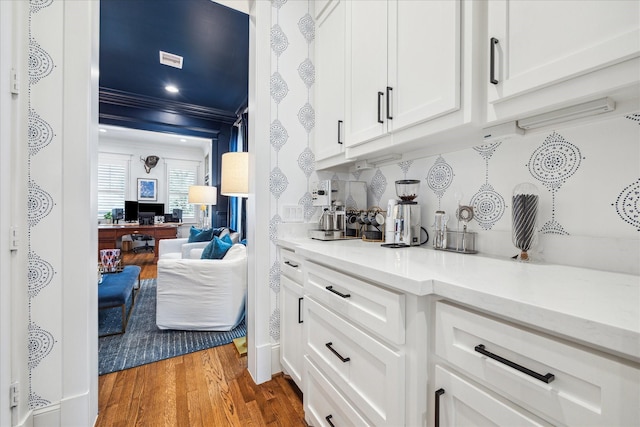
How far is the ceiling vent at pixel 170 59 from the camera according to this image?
3168mm

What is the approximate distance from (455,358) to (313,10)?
2300 mm

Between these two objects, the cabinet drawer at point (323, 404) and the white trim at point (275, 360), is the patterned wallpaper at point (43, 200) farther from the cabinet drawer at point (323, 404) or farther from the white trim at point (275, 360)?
the cabinet drawer at point (323, 404)

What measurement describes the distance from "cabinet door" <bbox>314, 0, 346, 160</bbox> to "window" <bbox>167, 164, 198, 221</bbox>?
21.7ft

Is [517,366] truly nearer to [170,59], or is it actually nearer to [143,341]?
[143,341]

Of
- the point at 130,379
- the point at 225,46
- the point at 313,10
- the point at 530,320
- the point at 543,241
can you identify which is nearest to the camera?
the point at 530,320

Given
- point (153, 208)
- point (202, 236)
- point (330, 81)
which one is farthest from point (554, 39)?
point (153, 208)

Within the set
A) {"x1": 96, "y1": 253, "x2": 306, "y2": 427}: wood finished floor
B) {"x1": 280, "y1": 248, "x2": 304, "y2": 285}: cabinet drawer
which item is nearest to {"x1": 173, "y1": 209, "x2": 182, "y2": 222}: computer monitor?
{"x1": 96, "y1": 253, "x2": 306, "y2": 427}: wood finished floor

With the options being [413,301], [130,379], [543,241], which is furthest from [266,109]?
[130,379]

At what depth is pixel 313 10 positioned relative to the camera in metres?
2.00

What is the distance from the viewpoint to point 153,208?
21.6ft

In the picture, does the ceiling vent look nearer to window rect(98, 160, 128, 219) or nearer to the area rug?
the area rug

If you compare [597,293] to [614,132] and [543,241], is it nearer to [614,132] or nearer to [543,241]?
[543,241]

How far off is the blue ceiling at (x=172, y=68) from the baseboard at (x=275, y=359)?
9.40 ft

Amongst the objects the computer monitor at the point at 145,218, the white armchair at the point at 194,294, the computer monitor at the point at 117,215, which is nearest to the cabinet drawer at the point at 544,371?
the white armchair at the point at 194,294
